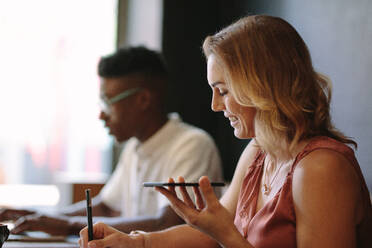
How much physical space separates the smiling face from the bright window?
289 centimetres

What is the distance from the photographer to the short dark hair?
2.94 m

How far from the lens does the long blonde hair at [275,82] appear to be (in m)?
1.52

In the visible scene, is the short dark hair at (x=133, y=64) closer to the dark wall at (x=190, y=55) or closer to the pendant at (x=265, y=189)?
the dark wall at (x=190, y=55)

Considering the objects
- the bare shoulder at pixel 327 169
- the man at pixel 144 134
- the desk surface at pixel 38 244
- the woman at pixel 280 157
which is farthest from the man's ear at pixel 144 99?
the bare shoulder at pixel 327 169

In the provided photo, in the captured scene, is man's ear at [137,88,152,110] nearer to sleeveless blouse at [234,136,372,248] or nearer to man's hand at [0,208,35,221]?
man's hand at [0,208,35,221]

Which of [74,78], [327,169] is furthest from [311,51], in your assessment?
[74,78]

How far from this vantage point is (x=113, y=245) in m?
1.57

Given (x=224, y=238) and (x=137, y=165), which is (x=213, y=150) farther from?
(x=224, y=238)

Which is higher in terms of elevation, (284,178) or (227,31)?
(227,31)

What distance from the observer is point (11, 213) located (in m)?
2.56

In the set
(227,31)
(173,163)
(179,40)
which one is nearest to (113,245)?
(227,31)

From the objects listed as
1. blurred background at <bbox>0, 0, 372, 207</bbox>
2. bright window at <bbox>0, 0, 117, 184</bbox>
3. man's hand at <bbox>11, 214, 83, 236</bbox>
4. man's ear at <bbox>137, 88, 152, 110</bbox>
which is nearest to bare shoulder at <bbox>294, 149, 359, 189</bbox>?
man's hand at <bbox>11, 214, 83, 236</bbox>

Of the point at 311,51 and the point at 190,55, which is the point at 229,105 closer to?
the point at 311,51

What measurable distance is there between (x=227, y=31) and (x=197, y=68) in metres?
2.00
